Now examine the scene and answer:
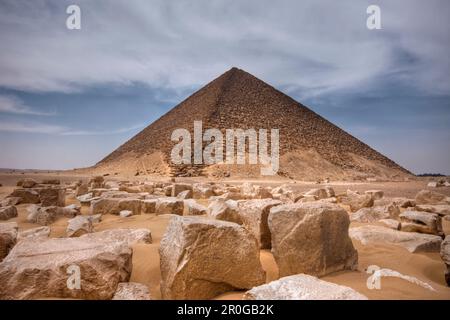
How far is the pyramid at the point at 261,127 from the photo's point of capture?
135 feet

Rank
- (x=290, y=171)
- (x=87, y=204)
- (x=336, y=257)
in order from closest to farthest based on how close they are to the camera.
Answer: (x=336, y=257), (x=87, y=204), (x=290, y=171)

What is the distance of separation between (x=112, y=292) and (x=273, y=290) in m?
1.09

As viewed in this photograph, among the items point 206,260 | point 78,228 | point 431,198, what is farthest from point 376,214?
point 78,228

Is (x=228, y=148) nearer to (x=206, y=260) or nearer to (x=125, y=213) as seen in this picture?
(x=125, y=213)

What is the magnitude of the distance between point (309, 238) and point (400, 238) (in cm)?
196

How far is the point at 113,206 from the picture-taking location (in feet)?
17.8

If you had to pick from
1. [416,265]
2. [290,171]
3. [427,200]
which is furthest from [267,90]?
[416,265]

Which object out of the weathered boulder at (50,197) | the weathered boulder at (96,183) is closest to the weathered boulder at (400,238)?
the weathered boulder at (50,197)

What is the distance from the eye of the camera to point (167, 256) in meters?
2.15

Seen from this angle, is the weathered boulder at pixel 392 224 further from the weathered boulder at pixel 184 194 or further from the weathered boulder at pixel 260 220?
the weathered boulder at pixel 184 194

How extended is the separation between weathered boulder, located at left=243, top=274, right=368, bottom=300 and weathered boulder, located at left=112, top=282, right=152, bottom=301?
2.25 ft

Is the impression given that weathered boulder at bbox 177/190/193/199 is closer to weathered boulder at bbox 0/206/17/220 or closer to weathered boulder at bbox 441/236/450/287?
weathered boulder at bbox 0/206/17/220

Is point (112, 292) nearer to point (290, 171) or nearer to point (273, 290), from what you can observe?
point (273, 290)

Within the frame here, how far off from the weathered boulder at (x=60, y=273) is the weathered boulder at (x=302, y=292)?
984 millimetres
